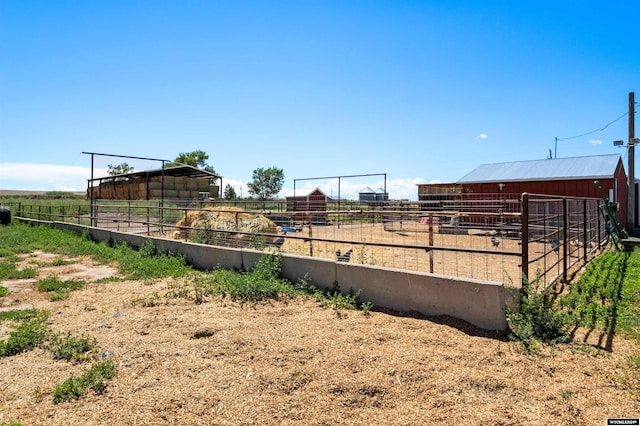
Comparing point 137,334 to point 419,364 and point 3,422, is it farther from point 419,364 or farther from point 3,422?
point 419,364

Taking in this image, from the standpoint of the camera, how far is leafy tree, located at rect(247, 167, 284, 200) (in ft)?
203

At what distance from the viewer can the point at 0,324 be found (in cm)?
541

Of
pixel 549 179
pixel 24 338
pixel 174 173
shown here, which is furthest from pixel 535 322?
pixel 174 173

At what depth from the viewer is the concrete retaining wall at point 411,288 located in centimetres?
471

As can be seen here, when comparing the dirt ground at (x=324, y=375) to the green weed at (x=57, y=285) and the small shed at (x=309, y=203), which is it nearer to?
the green weed at (x=57, y=285)

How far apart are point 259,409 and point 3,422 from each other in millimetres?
1997

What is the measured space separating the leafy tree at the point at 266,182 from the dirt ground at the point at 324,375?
56.9m

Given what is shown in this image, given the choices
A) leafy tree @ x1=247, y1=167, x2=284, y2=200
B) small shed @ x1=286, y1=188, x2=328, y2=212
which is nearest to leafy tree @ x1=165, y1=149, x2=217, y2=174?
leafy tree @ x1=247, y1=167, x2=284, y2=200

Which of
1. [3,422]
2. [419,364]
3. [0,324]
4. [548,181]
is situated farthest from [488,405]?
[548,181]

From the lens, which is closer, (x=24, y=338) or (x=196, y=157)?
(x=24, y=338)

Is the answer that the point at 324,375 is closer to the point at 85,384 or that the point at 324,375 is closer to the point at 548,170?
the point at 85,384

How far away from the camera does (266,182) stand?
6203 centimetres

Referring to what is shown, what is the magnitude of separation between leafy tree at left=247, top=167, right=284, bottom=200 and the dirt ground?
56872 mm

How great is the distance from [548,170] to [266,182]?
4670cm
